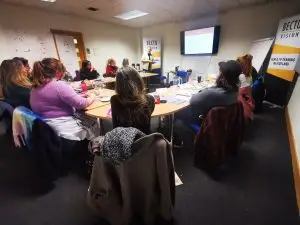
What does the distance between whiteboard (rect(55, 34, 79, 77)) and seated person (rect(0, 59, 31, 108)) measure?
127 inches

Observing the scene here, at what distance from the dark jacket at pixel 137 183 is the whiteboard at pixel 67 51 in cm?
471

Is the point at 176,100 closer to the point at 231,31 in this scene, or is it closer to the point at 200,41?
the point at 231,31

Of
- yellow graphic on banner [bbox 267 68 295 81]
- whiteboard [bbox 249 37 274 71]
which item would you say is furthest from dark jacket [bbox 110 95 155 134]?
whiteboard [bbox 249 37 274 71]

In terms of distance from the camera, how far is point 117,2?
11.8 feet

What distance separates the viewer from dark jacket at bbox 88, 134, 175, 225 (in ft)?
3.05

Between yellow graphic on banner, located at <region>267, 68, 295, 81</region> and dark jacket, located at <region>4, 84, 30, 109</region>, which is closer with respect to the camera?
dark jacket, located at <region>4, 84, 30, 109</region>

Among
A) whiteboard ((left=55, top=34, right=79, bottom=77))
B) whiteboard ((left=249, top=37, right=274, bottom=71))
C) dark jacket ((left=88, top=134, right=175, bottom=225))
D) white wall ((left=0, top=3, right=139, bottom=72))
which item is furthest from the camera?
whiteboard ((left=55, top=34, right=79, bottom=77))

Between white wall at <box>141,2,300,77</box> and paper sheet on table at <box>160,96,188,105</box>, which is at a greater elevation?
white wall at <box>141,2,300,77</box>

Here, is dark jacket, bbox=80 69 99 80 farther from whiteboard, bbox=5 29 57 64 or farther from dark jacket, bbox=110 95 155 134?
dark jacket, bbox=110 95 155 134

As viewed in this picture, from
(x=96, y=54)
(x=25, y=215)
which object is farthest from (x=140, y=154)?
(x=96, y=54)

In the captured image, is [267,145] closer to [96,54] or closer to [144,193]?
[144,193]

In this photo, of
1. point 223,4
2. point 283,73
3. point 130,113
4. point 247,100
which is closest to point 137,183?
point 130,113

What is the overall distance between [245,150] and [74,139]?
208 cm

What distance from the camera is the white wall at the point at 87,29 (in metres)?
3.69
